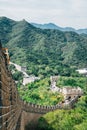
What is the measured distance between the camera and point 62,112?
169 ft

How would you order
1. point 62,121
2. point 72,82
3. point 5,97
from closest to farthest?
point 5,97 < point 62,121 < point 72,82

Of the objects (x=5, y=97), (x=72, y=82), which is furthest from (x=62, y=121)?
(x=72, y=82)

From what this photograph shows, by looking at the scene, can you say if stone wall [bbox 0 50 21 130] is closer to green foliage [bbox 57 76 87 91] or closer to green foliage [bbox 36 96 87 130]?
green foliage [bbox 36 96 87 130]

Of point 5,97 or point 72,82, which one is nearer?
point 5,97

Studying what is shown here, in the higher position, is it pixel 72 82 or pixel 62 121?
pixel 72 82

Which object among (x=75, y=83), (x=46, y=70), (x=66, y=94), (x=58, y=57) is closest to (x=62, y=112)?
(x=66, y=94)

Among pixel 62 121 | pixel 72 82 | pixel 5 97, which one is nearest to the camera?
pixel 5 97

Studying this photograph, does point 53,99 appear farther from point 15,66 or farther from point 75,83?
point 15,66

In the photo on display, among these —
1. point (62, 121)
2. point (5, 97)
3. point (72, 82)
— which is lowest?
point (62, 121)

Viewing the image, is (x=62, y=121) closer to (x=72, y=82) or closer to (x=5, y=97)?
(x=5, y=97)

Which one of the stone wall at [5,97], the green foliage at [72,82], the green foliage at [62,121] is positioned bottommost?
the green foliage at [62,121]

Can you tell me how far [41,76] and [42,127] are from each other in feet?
294

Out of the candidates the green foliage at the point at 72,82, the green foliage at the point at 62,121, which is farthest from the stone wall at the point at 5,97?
Result: the green foliage at the point at 72,82

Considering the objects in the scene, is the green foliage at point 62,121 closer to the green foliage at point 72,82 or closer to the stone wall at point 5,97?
the stone wall at point 5,97
